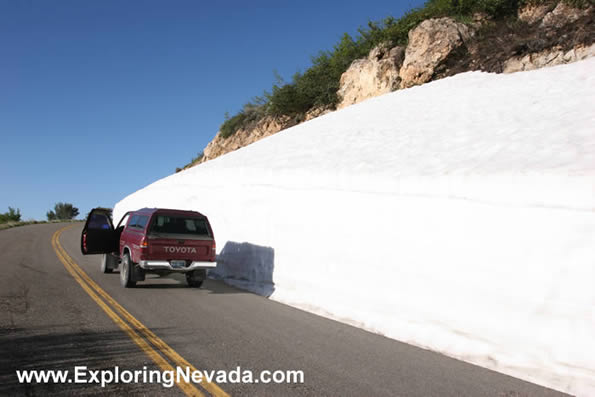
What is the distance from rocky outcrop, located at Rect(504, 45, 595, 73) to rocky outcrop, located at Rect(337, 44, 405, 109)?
24.7ft

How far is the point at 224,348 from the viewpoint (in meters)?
5.77

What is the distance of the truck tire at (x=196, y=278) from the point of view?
11023 mm

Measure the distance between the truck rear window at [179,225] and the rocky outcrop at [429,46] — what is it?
60.0 ft

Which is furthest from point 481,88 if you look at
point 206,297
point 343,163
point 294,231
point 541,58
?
point 206,297

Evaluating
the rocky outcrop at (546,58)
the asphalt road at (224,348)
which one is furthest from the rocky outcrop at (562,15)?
the asphalt road at (224,348)

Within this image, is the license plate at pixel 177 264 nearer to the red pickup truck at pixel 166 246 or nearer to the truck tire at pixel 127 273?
the red pickup truck at pixel 166 246

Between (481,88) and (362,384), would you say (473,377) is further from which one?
(481,88)

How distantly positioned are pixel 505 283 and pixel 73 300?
7.82m

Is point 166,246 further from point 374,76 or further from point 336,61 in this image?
point 336,61

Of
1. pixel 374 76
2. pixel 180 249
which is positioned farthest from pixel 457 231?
pixel 374 76

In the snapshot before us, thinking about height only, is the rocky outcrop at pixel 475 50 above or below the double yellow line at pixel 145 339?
above

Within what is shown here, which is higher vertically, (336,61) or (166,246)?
(336,61)

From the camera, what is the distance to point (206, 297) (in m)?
9.80

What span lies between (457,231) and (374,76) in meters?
22.4
